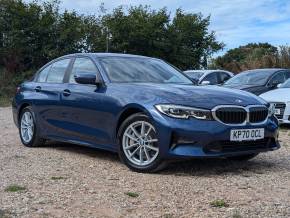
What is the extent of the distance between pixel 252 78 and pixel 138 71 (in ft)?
26.2

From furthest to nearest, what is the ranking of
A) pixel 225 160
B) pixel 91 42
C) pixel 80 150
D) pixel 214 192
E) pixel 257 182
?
pixel 91 42 → pixel 80 150 → pixel 225 160 → pixel 257 182 → pixel 214 192

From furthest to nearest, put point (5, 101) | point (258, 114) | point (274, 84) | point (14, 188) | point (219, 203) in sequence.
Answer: point (5, 101) < point (274, 84) < point (258, 114) < point (14, 188) < point (219, 203)

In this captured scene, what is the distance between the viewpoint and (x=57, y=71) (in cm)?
852

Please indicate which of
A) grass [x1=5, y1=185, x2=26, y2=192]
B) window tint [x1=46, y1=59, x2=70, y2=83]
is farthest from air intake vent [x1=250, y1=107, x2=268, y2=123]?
window tint [x1=46, y1=59, x2=70, y2=83]

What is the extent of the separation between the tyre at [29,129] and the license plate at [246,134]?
11.3ft

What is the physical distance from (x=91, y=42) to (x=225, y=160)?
20.1 meters

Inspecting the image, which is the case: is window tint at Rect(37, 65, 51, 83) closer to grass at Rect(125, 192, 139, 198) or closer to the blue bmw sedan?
the blue bmw sedan

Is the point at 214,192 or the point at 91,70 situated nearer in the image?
the point at 214,192

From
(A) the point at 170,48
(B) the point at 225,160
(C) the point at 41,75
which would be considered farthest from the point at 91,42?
(B) the point at 225,160

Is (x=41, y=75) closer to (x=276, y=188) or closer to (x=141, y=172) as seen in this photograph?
(x=141, y=172)

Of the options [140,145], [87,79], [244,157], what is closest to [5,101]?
[87,79]

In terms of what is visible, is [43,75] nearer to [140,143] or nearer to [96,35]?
[140,143]

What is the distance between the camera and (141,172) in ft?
21.5

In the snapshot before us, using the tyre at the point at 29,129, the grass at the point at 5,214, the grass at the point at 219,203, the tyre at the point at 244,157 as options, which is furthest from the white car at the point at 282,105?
the grass at the point at 5,214
